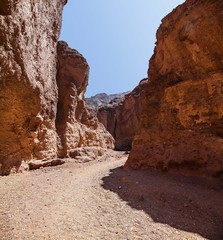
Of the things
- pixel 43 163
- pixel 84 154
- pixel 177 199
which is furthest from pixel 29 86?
pixel 177 199

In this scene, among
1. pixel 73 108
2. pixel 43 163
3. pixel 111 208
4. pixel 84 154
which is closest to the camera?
pixel 111 208

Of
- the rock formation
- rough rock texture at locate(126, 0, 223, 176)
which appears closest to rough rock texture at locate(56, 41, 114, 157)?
the rock formation

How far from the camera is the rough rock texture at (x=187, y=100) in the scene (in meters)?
9.95

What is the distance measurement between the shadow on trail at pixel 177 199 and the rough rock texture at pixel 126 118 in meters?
23.5

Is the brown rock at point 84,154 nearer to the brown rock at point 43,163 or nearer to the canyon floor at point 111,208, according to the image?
the brown rock at point 43,163

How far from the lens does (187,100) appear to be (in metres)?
11.1

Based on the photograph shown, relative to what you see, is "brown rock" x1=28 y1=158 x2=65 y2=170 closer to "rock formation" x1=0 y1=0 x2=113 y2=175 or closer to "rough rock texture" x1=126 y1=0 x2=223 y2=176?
"rock formation" x1=0 y1=0 x2=113 y2=175

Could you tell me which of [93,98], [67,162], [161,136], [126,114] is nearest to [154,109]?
[161,136]

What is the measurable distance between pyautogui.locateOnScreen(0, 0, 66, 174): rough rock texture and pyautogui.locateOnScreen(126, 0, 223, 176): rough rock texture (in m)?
5.17

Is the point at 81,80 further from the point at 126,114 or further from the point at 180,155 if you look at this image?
the point at 126,114

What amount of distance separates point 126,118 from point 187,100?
1058 inches

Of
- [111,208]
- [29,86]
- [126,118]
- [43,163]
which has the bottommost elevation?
[111,208]

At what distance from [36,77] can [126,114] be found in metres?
26.5

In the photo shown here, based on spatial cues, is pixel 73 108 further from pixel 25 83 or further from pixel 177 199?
pixel 177 199
